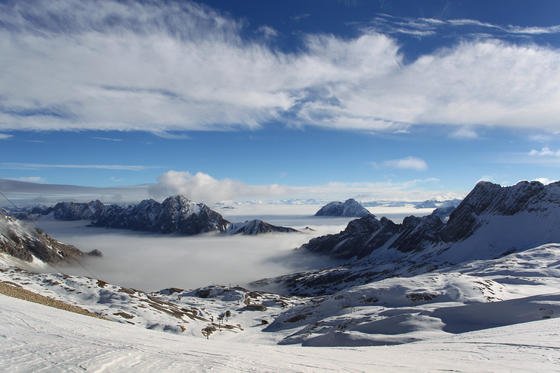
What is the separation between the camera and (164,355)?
808 inches

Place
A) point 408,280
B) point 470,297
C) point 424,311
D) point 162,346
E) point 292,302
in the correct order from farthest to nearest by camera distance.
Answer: point 292,302
point 408,280
point 470,297
point 424,311
point 162,346

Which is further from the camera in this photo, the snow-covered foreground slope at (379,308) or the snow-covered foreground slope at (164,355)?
the snow-covered foreground slope at (379,308)

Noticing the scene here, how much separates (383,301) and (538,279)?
53.7 meters

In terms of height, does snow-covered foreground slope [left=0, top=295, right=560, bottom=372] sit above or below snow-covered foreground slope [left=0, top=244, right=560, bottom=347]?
above

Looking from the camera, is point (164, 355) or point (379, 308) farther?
point (379, 308)

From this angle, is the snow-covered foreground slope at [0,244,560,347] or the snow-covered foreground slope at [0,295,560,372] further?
the snow-covered foreground slope at [0,244,560,347]

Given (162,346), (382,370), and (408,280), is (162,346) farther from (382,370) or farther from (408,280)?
(408,280)

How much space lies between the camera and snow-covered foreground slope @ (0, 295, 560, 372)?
18186 millimetres

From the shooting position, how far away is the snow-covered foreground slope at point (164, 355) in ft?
59.7

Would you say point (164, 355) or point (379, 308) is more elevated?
point (164, 355)

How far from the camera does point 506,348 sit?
3228 centimetres

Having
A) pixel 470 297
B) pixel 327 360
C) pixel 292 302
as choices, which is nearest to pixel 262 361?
pixel 327 360

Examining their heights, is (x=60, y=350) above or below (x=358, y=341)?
above

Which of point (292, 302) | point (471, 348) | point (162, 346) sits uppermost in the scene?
point (162, 346)
